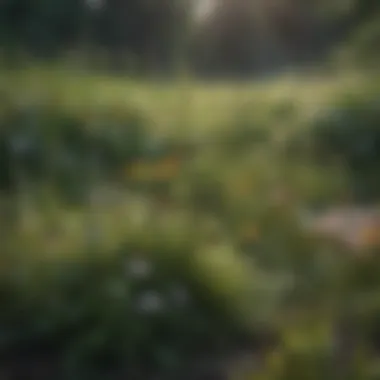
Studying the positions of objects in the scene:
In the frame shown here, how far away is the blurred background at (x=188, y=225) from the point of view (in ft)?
8.56

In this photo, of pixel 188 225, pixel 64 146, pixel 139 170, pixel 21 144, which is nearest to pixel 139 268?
pixel 188 225

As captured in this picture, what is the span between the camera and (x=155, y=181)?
3.82m

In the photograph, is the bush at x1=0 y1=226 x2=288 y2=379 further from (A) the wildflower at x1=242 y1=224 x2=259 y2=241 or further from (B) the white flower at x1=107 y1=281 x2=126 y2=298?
(A) the wildflower at x1=242 y1=224 x2=259 y2=241

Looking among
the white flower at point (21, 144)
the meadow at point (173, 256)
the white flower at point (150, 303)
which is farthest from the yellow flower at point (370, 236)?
the white flower at point (21, 144)

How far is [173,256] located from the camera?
289cm

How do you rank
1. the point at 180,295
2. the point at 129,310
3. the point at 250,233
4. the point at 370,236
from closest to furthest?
the point at 129,310 → the point at 180,295 → the point at 370,236 → the point at 250,233

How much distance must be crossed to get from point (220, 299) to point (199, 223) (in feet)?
1.52

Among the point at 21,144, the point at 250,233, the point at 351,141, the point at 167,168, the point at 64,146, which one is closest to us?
the point at 250,233

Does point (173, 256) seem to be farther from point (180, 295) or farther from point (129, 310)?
point (129, 310)

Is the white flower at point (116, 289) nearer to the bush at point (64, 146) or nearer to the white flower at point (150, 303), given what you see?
the white flower at point (150, 303)

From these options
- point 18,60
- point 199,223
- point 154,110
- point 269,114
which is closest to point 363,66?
point 269,114

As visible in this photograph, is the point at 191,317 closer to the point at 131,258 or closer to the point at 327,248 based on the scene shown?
the point at 131,258

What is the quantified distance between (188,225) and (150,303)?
499mm

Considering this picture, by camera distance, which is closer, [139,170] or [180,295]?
[180,295]
